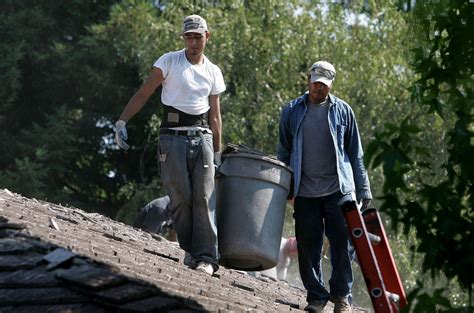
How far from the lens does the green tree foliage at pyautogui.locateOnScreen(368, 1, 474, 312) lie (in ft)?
18.5

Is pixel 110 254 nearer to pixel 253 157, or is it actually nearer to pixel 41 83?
pixel 253 157

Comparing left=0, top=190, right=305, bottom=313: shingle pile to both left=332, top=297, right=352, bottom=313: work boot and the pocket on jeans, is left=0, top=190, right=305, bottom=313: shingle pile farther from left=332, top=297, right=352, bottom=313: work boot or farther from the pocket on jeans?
the pocket on jeans

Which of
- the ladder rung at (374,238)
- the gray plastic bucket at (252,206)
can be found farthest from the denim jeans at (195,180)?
the ladder rung at (374,238)

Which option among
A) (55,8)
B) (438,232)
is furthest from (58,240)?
(55,8)

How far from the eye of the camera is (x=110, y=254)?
8.35 metres

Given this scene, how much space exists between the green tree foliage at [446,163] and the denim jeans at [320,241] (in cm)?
336

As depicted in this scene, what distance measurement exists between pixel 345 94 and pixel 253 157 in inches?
708

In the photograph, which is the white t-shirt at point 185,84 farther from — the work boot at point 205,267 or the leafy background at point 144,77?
the leafy background at point 144,77

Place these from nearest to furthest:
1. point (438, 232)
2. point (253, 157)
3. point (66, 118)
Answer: point (438, 232) → point (253, 157) → point (66, 118)

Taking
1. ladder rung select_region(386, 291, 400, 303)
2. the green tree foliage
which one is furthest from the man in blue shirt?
the green tree foliage

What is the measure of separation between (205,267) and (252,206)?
19.1 inches

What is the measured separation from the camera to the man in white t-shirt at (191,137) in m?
9.47

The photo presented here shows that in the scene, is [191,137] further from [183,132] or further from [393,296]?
[393,296]

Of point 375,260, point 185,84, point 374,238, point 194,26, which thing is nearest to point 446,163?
point 375,260
